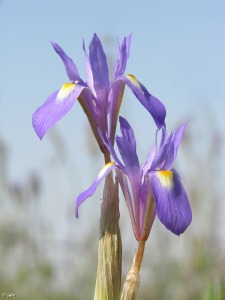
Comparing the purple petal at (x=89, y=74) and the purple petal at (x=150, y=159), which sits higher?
the purple petal at (x=89, y=74)

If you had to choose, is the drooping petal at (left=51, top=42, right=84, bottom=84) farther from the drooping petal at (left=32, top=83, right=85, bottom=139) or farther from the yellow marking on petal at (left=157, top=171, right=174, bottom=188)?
the yellow marking on petal at (left=157, top=171, right=174, bottom=188)

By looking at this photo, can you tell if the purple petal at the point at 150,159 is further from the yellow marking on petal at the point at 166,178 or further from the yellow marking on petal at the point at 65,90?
the yellow marking on petal at the point at 65,90

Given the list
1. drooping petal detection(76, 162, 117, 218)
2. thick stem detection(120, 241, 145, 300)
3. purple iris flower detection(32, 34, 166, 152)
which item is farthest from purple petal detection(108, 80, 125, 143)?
thick stem detection(120, 241, 145, 300)

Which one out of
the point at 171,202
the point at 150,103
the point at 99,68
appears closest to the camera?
the point at 171,202

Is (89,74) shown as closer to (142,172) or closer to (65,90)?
(65,90)

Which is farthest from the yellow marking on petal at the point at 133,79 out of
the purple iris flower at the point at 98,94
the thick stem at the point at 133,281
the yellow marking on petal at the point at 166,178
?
the thick stem at the point at 133,281

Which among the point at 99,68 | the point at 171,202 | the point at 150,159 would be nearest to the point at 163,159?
the point at 150,159
